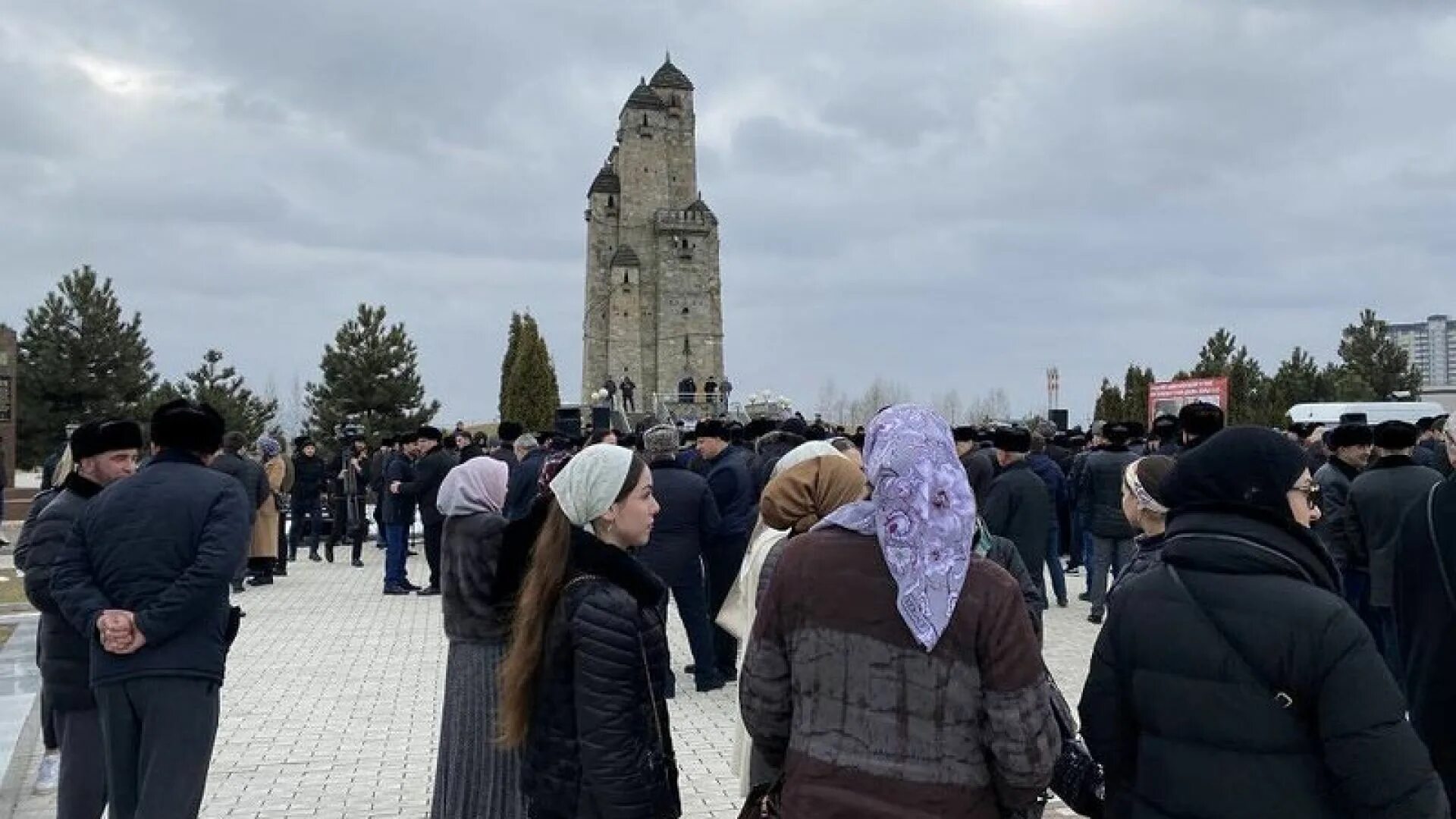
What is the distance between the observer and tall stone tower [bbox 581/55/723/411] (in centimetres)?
7669

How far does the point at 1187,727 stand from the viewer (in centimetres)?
280

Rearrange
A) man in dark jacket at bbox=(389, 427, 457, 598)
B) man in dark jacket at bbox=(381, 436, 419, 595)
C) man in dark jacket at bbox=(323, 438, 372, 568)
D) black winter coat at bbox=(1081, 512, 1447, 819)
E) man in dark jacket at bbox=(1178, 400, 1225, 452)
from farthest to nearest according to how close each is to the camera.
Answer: man in dark jacket at bbox=(323, 438, 372, 568), man in dark jacket at bbox=(381, 436, 419, 595), man in dark jacket at bbox=(389, 427, 457, 598), man in dark jacket at bbox=(1178, 400, 1225, 452), black winter coat at bbox=(1081, 512, 1447, 819)

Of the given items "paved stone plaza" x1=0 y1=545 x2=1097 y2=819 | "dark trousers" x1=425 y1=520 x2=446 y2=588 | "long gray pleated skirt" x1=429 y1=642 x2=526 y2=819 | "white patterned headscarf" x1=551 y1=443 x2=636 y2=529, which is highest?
"white patterned headscarf" x1=551 y1=443 x2=636 y2=529

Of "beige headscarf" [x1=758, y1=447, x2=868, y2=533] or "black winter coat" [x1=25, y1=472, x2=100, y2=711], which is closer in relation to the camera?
"beige headscarf" [x1=758, y1=447, x2=868, y2=533]

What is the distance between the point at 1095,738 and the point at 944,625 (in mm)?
658

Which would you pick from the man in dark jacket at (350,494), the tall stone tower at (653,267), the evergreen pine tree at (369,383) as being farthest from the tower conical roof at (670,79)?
the man in dark jacket at (350,494)

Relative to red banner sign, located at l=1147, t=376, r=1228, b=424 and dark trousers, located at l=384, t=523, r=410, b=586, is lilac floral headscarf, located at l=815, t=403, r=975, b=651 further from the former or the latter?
red banner sign, located at l=1147, t=376, r=1228, b=424

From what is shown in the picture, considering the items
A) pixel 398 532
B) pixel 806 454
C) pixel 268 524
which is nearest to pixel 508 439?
pixel 398 532

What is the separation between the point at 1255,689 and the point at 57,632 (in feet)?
16.1

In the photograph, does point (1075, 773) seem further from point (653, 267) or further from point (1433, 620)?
point (653, 267)

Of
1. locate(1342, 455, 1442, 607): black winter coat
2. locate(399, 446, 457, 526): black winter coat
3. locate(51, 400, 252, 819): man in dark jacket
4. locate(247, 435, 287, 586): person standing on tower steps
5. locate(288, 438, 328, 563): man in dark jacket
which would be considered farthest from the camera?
locate(288, 438, 328, 563): man in dark jacket

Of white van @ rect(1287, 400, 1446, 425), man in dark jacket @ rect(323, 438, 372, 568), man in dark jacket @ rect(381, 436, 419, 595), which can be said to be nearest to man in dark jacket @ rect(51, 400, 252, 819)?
man in dark jacket @ rect(381, 436, 419, 595)

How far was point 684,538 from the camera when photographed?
925 cm

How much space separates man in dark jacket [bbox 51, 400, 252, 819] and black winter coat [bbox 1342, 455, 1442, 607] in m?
6.68
